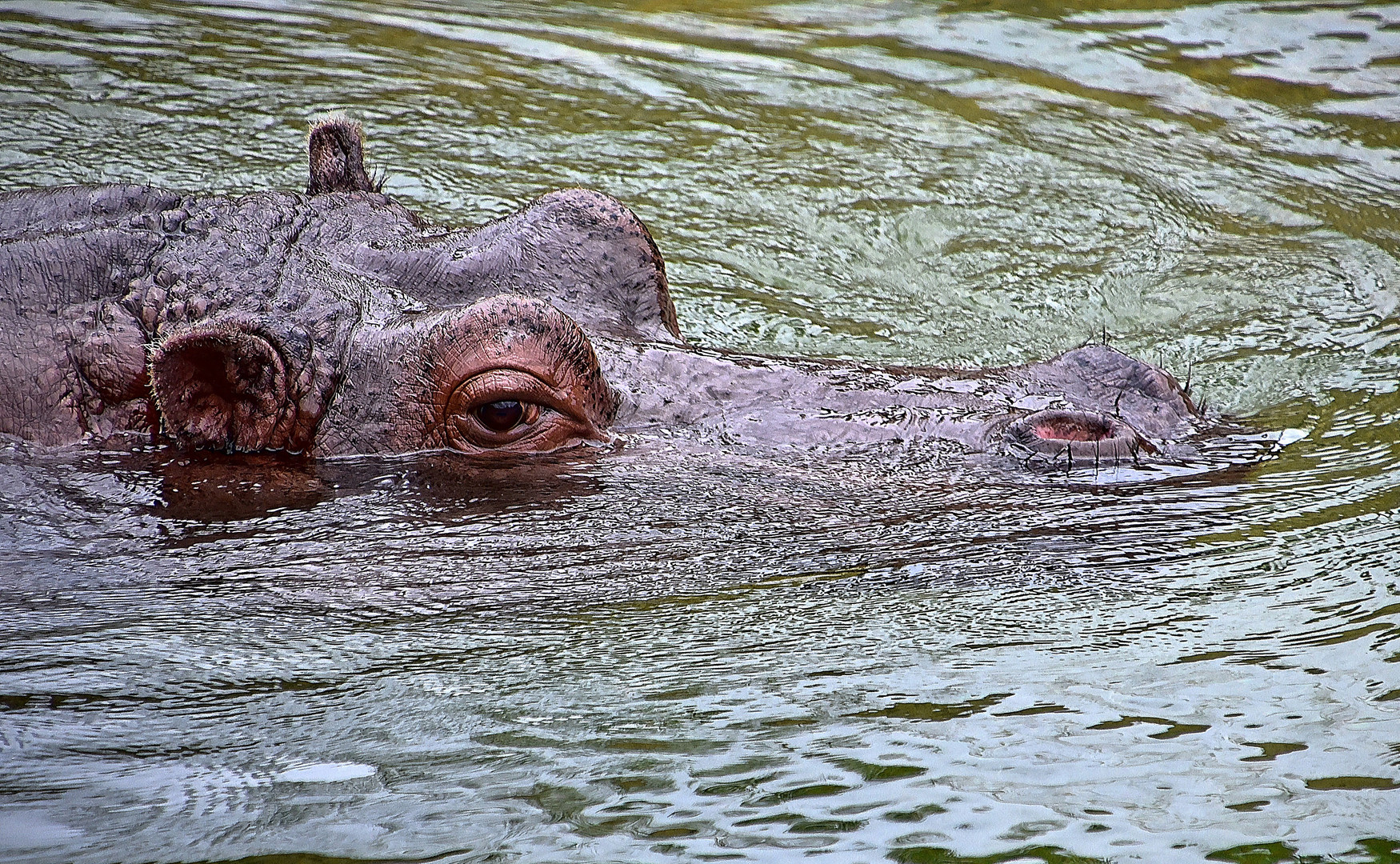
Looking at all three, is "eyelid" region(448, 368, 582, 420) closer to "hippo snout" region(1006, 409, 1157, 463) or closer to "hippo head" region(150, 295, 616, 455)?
"hippo head" region(150, 295, 616, 455)

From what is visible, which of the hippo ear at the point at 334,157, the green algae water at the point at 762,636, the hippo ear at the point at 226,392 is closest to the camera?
the green algae water at the point at 762,636

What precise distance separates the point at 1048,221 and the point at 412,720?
5343mm

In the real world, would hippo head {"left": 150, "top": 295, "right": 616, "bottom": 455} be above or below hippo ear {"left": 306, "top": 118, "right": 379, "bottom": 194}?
below

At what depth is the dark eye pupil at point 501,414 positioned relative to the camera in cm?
438

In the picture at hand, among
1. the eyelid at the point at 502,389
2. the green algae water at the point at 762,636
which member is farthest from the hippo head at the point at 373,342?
the green algae water at the point at 762,636

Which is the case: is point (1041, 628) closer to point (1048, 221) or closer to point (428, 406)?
point (428, 406)

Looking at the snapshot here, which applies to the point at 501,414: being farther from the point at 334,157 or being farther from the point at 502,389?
the point at 334,157

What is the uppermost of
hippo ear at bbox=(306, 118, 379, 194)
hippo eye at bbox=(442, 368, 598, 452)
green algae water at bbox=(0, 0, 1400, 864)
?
hippo ear at bbox=(306, 118, 379, 194)

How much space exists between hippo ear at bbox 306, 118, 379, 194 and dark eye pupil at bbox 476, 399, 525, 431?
4.74 ft

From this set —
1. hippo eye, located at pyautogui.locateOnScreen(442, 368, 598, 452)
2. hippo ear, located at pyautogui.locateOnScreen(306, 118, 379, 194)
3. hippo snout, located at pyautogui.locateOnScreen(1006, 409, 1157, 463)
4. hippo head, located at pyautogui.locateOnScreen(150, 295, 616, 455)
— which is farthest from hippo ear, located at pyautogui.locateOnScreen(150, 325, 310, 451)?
hippo snout, located at pyautogui.locateOnScreen(1006, 409, 1157, 463)

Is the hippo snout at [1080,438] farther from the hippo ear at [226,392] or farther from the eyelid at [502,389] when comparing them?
the hippo ear at [226,392]

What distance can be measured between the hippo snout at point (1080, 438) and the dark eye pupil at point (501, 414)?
1.44 meters

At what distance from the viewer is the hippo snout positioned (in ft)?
14.0

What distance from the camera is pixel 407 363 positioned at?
4.29 m
